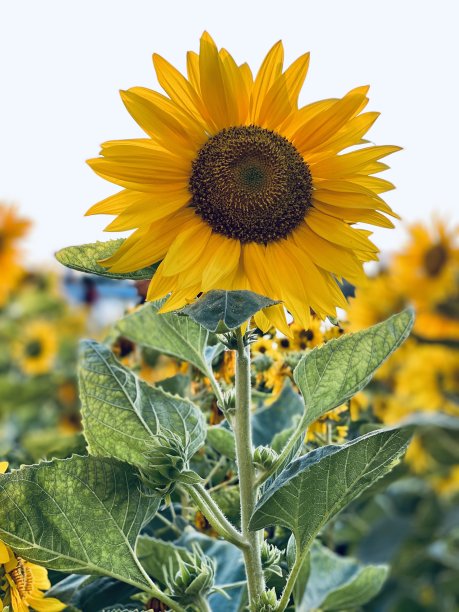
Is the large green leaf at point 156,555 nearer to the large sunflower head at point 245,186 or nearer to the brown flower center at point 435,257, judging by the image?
the large sunflower head at point 245,186

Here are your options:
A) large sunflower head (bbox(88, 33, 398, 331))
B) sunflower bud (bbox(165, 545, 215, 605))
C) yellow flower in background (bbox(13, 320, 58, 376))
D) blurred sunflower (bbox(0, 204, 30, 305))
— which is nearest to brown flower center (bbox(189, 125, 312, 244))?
large sunflower head (bbox(88, 33, 398, 331))

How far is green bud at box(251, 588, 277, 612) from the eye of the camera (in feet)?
1.70

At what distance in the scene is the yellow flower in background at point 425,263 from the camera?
83.9 inches

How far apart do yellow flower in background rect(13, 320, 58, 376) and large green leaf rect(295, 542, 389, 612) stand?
205 cm

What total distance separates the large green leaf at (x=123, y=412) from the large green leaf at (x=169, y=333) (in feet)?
0.14

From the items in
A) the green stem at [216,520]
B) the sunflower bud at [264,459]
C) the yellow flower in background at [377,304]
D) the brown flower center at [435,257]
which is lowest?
the yellow flower in background at [377,304]

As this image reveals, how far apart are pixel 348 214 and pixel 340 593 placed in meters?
0.33

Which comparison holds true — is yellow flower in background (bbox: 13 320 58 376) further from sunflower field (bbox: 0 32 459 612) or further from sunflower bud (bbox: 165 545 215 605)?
sunflower bud (bbox: 165 545 215 605)

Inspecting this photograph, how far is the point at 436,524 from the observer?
213 cm

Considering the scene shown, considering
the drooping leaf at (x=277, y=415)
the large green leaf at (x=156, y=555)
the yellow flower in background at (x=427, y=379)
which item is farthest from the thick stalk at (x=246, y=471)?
the yellow flower in background at (x=427, y=379)

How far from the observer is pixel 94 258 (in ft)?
1.78

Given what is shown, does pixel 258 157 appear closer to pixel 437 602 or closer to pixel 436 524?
pixel 437 602

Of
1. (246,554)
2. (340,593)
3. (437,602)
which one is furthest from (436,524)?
(246,554)

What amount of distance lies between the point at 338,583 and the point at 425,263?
1.50 meters
